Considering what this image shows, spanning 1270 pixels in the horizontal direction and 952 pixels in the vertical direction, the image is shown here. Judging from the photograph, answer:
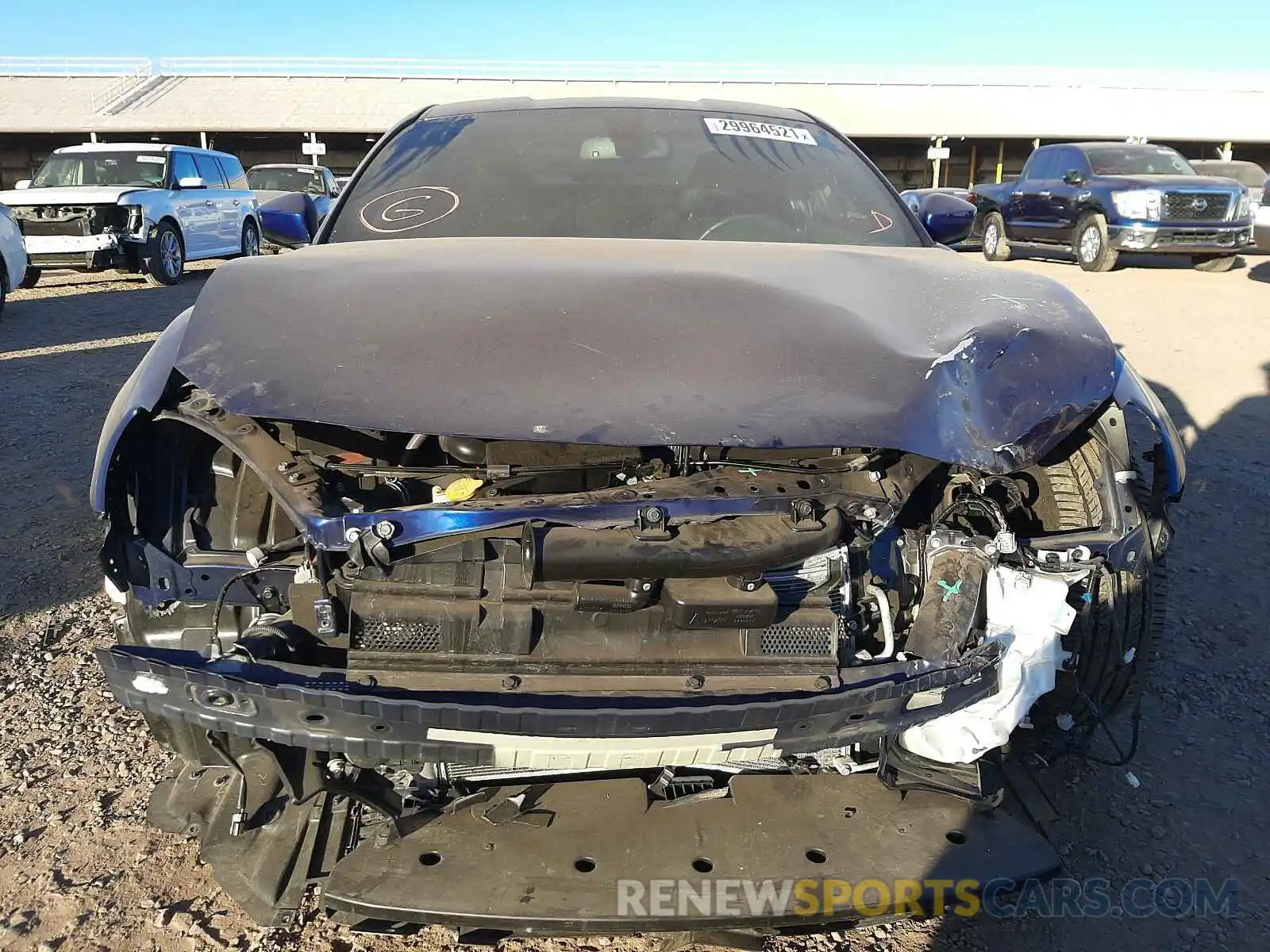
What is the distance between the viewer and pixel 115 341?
25.3 feet

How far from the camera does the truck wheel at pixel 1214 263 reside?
1283 centimetres

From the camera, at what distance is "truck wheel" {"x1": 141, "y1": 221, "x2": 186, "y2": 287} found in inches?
420

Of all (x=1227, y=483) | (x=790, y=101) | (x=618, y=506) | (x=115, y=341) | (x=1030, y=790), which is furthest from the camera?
(x=790, y=101)

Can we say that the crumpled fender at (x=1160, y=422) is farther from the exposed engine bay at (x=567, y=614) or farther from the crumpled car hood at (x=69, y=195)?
the crumpled car hood at (x=69, y=195)

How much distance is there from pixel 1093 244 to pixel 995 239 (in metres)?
2.08

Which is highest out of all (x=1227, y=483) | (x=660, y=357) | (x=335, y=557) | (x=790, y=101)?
(x=790, y=101)

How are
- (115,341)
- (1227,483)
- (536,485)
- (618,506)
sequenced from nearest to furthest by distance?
(618,506) < (536,485) < (1227,483) < (115,341)

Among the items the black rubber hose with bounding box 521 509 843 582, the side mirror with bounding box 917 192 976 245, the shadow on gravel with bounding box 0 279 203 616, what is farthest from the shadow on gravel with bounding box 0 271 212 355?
the black rubber hose with bounding box 521 509 843 582

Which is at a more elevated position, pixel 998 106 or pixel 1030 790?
pixel 998 106

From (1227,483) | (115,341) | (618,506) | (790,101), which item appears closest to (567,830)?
(618,506)

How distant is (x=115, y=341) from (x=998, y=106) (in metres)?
32.3

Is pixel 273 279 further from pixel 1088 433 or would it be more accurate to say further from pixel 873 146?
pixel 873 146

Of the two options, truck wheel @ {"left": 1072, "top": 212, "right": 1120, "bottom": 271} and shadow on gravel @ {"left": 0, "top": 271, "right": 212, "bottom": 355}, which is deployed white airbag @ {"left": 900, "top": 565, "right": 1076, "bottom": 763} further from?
truck wheel @ {"left": 1072, "top": 212, "right": 1120, "bottom": 271}

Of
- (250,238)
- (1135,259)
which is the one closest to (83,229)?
(250,238)
